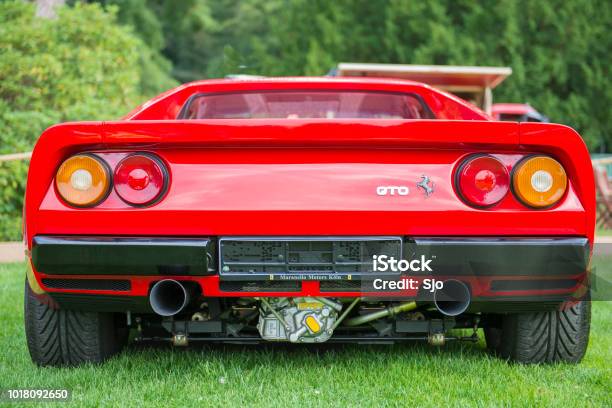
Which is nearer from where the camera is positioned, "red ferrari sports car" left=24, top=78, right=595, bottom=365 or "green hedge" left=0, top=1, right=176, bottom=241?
"red ferrari sports car" left=24, top=78, right=595, bottom=365

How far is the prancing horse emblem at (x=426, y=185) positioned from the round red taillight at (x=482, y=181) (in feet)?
0.33

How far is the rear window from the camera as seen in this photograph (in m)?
3.83

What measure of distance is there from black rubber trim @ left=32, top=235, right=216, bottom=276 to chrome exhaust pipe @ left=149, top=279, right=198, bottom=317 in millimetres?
88

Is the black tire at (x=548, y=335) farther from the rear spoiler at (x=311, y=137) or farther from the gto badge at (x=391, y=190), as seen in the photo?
the gto badge at (x=391, y=190)

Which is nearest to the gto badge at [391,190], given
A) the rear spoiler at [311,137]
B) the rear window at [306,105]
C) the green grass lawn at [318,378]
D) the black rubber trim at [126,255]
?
the rear spoiler at [311,137]

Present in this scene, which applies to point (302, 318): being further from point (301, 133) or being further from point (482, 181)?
point (482, 181)

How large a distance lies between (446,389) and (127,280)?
1.23 m

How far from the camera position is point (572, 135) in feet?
8.53

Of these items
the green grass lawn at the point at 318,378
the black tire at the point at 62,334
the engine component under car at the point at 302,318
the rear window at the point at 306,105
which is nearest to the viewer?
the green grass lawn at the point at 318,378

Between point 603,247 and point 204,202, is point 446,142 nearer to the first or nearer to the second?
point 204,202

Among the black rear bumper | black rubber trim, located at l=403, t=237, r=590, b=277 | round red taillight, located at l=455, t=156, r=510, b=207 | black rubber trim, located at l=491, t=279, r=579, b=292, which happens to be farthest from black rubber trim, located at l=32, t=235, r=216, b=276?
black rubber trim, located at l=491, t=279, r=579, b=292

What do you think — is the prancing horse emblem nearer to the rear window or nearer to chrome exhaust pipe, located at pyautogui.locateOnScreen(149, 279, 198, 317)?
chrome exhaust pipe, located at pyautogui.locateOnScreen(149, 279, 198, 317)

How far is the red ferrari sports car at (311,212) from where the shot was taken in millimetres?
2537

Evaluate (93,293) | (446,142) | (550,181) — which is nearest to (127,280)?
(93,293)
